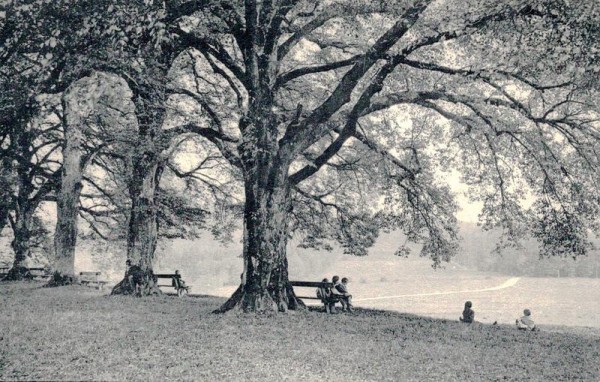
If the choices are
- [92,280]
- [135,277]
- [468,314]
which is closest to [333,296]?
[468,314]

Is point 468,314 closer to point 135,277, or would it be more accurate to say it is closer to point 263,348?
point 263,348

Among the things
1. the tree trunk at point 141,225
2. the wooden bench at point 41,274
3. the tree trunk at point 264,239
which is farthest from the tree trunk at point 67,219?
the tree trunk at point 264,239

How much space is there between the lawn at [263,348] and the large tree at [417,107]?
223 cm

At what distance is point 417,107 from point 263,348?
13.8 m

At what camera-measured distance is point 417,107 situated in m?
20.5

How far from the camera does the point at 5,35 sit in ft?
33.4

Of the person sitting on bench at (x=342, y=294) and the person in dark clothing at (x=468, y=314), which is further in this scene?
the person in dark clothing at (x=468, y=314)

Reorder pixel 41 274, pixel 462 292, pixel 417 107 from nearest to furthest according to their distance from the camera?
pixel 417 107
pixel 41 274
pixel 462 292

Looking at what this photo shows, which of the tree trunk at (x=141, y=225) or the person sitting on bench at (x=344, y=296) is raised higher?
the tree trunk at (x=141, y=225)

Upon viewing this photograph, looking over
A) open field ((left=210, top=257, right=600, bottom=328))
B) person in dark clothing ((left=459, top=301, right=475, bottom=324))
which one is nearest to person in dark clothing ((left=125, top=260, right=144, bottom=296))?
person in dark clothing ((left=459, top=301, right=475, bottom=324))

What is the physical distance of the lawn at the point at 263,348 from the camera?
25.4 feet

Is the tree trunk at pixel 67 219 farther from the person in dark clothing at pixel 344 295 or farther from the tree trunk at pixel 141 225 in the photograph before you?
the person in dark clothing at pixel 344 295

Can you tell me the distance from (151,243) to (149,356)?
35.2 feet

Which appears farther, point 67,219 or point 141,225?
point 67,219
